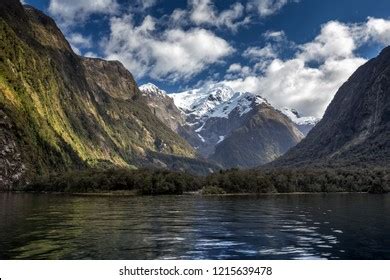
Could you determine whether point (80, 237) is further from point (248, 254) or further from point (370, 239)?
point (370, 239)

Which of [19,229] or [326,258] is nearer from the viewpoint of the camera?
[326,258]

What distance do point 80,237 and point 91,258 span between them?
72.4ft

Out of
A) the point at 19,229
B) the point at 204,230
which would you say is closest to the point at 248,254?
the point at 204,230

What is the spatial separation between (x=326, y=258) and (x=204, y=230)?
120 ft

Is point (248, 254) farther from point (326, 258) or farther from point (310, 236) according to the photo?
point (310, 236)

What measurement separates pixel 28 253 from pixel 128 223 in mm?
45417

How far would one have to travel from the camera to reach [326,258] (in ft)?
207
